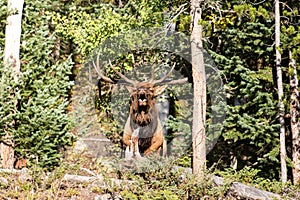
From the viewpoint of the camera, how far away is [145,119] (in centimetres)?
939

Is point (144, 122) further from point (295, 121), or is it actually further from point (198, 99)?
point (295, 121)

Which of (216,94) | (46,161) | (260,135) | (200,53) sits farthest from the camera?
(216,94)

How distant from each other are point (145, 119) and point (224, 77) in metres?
4.50

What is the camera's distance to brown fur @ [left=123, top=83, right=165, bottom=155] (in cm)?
932

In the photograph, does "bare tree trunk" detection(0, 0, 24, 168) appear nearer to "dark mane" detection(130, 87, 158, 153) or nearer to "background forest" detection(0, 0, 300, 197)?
"background forest" detection(0, 0, 300, 197)

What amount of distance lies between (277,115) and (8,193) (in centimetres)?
708

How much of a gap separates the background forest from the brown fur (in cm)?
179

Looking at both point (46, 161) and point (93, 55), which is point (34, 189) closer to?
point (46, 161)

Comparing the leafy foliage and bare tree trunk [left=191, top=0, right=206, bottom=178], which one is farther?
the leafy foliage

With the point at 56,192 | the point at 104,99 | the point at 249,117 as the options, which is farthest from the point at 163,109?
the point at 56,192

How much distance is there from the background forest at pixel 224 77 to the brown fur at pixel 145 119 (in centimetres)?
179

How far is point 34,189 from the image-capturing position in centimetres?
938

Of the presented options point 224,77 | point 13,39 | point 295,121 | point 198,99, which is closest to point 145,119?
→ point 198,99

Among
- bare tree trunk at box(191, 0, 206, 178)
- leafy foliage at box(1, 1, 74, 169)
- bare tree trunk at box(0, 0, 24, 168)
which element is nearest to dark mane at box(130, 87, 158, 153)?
bare tree trunk at box(191, 0, 206, 178)
